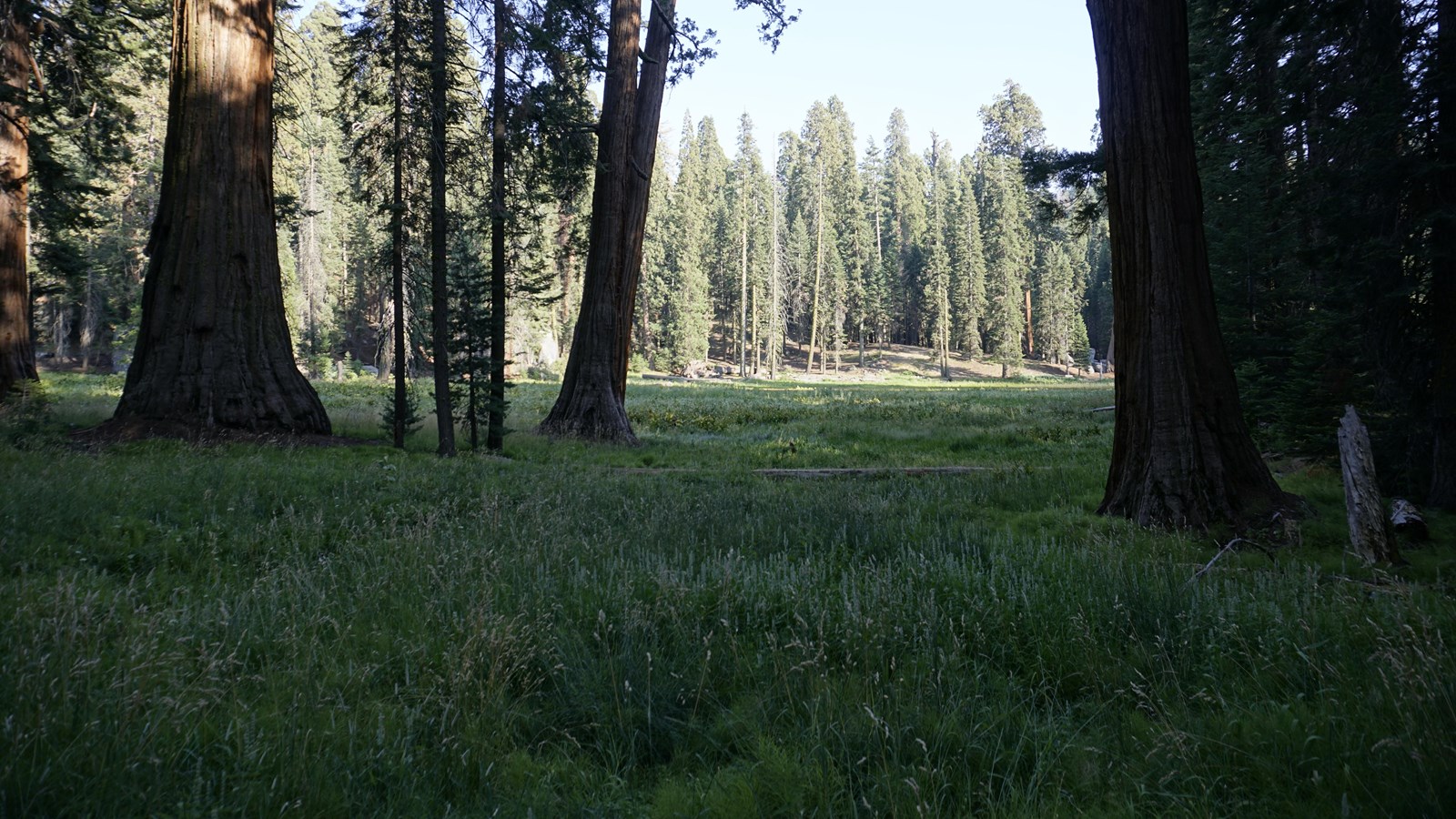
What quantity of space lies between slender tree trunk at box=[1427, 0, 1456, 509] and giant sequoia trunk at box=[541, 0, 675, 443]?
11376mm

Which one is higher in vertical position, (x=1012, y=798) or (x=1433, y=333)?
(x=1433, y=333)

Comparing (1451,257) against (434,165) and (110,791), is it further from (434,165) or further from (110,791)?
(434,165)

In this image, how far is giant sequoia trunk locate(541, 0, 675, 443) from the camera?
14.2 m

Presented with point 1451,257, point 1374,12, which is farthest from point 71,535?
point 1374,12

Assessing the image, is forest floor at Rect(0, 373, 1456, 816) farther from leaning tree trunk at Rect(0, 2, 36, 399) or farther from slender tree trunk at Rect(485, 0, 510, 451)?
leaning tree trunk at Rect(0, 2, 36, 399)

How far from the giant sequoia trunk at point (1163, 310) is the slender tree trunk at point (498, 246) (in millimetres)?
8673

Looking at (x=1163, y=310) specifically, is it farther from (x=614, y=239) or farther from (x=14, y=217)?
(x=14, y=217)

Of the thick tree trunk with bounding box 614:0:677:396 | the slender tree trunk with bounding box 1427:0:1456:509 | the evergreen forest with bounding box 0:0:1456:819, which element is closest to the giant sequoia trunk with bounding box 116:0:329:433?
the evergreen forest with bounding box 0:0:1456:819

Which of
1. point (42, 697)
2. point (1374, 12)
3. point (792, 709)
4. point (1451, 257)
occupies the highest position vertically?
point (1374, 12)

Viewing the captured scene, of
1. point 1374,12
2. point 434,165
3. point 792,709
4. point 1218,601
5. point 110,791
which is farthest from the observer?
point 434,165

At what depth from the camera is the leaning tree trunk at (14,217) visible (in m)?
12.1

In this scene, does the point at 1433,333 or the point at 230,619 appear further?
the point at 1433,333

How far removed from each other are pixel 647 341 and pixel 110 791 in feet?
205

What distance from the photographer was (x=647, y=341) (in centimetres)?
6388
